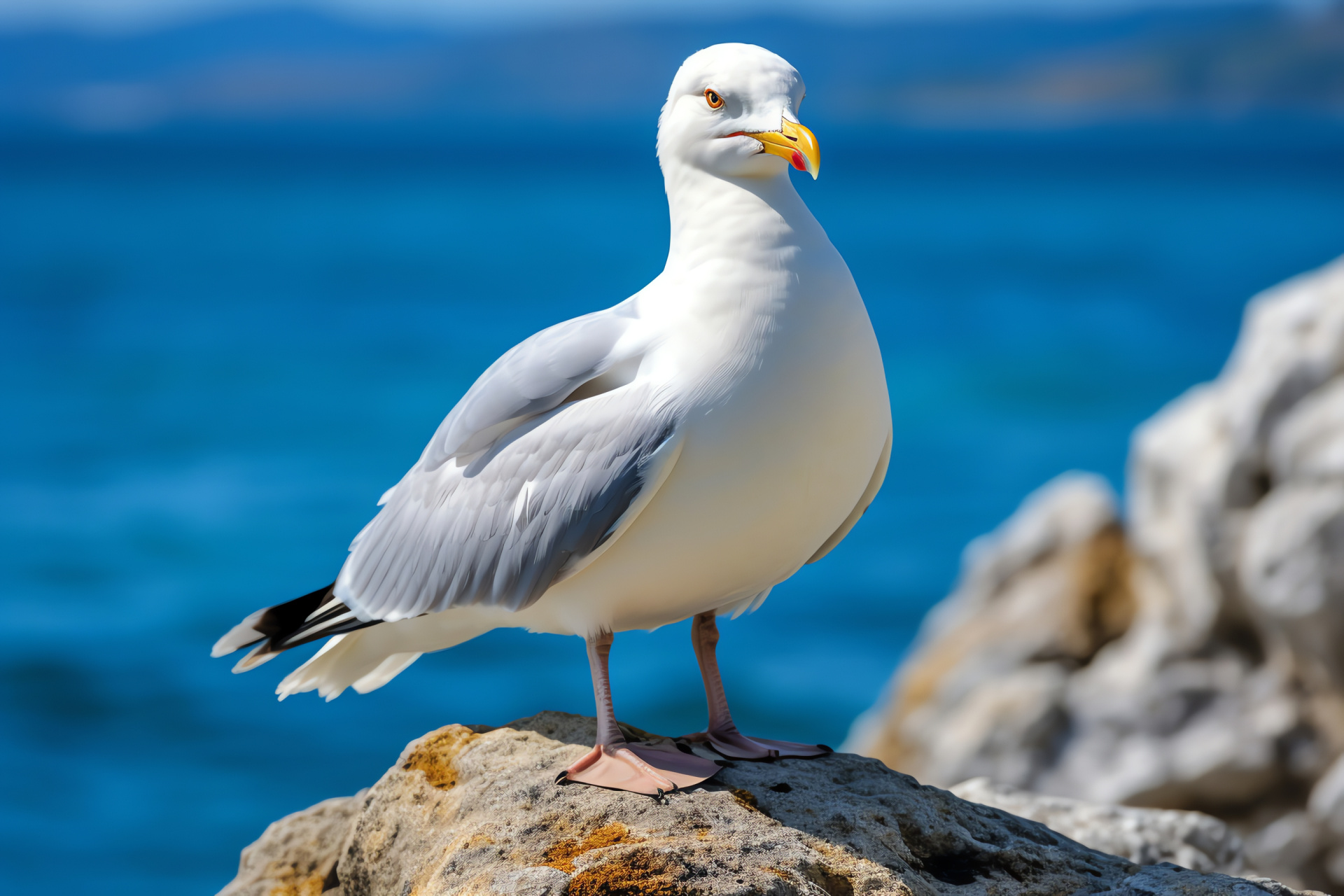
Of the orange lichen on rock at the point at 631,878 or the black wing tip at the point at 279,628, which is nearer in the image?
the orange lichen on rock at the point at 631,878

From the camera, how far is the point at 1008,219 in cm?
5372

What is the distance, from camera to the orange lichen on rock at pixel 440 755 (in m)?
4.35

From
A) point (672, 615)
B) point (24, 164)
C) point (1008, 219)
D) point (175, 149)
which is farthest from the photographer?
point (175, 149)

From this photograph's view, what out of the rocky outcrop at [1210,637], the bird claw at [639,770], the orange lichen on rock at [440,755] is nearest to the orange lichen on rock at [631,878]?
the bird claw at [639,770]

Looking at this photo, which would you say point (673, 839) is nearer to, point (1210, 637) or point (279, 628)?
point (279, 628)

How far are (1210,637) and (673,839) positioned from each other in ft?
19.1

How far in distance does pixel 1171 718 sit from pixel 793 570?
201 inches

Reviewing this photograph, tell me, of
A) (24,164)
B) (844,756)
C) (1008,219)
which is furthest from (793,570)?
(24,164)

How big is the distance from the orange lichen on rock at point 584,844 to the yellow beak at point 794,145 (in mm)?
1971

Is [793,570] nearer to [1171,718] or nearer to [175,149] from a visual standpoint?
[1171,718]

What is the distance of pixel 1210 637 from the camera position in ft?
27.7

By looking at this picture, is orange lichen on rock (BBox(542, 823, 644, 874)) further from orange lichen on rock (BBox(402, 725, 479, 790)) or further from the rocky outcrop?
the rocky outcrop

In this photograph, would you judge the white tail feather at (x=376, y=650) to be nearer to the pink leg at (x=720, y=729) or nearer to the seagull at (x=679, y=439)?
the seagull at (x=679, y=439)

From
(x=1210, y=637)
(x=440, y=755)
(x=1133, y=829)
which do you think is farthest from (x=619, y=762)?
(x=1210, y=637)
